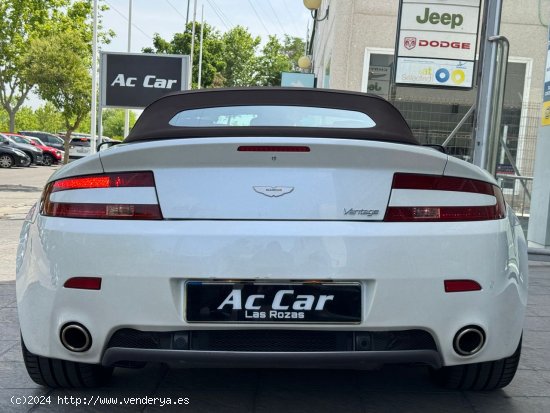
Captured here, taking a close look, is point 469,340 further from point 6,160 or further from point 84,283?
point 6,160

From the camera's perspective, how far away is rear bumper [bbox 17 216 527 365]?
8.34ft

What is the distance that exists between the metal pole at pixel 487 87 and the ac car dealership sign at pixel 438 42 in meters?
3.45

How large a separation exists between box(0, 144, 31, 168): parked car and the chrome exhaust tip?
31342 mm

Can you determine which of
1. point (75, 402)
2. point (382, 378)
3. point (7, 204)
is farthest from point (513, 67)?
point (75, 402)

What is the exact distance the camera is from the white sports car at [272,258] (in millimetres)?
2559

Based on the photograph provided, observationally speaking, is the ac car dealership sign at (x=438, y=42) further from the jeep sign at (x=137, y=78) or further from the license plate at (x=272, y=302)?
the license plate at (x=272, y=302)

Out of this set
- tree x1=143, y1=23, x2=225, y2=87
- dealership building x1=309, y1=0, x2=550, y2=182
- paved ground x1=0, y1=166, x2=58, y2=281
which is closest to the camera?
paved ground x1=0, y1=166, x2=58, y2=281

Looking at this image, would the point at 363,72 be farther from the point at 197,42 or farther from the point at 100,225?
the point at 197,42

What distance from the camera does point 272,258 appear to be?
254 cm

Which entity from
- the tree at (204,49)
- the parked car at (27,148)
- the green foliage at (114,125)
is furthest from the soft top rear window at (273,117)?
the green foliage at (114,125)

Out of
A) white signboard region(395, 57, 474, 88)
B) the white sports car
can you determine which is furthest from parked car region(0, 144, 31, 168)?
the white sports car

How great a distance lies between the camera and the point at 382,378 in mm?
3543

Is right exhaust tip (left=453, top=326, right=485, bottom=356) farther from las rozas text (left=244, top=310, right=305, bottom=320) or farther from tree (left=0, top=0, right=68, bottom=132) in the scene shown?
tree (left=0, top=0, right=68, bottom=132)

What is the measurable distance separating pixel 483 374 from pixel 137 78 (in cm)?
863
